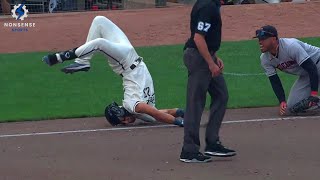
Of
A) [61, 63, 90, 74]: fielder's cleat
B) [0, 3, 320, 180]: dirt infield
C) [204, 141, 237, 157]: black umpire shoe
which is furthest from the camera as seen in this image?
[61, 63, 90, 74]: fielder's cleat

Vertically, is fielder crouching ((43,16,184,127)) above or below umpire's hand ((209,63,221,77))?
below

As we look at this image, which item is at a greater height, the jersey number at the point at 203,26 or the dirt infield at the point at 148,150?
the jersey number at the point at 203,26

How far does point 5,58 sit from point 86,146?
26.9ft

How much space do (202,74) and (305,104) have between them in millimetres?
2571

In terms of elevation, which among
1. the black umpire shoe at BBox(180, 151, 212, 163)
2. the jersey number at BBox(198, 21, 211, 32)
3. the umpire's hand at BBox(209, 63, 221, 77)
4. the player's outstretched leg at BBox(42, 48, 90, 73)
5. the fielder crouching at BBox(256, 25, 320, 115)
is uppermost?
the jersey number at BBox(198, 21, 211, 32)

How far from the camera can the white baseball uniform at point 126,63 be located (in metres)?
9.44

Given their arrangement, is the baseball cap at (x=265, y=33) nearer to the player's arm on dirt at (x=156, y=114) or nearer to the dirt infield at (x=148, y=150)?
the dirt infield at (x=148, y=150)

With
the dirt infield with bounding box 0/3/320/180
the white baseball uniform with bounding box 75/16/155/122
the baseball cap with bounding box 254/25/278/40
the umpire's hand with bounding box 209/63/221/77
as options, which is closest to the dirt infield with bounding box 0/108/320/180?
the dirt infield with bounding box 0/3/320/180

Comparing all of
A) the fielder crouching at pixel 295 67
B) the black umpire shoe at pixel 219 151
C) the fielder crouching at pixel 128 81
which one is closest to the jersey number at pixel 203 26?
the black umpire shoe at pixel 219 151

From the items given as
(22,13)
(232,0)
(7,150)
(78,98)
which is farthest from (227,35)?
(7,150)

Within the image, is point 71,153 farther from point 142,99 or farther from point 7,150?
point 142,99

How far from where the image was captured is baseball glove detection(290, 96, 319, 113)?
987 cm

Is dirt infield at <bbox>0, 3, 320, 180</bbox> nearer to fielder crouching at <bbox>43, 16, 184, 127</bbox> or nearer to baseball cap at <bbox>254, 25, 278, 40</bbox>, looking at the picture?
fielder crouching at <bbox>43, 16, 184, 127</bbox>

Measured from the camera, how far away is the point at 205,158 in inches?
306
